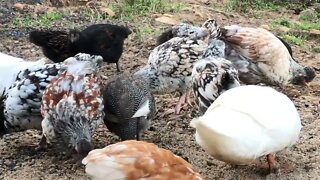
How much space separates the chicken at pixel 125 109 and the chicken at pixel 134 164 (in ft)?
3.32

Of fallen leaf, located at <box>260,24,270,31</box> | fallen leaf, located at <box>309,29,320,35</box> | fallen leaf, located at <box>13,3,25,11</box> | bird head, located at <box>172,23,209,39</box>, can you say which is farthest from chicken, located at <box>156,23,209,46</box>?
fallen leaf, located at <box>13,3,25,11</box>

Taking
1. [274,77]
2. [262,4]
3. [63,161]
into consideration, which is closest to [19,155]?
[63,161]

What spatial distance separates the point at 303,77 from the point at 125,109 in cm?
245

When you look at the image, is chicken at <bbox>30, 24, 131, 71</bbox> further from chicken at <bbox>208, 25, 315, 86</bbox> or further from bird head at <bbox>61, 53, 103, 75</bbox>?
bird head at <bbox>61, 53, 103, 75</bbox>

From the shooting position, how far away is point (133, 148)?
3.96 metres

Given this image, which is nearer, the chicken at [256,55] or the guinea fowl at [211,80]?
the guinea fowl at [211,80]

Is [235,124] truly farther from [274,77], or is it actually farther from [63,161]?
[274,77]

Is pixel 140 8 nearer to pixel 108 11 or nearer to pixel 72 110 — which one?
pixel 108 11

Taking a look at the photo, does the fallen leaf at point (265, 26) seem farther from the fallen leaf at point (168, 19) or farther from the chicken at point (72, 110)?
the chicken at point (72, 110)

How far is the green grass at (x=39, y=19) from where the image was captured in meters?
8.15

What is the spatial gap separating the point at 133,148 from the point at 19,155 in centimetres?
148

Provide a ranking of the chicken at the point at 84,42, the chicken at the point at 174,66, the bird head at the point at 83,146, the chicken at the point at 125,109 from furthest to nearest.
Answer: the chicken at the point at 84,42 < the chicken at the point at 174,66 < the chicken at the point at 125,109 < the bird head at the point at 83,146

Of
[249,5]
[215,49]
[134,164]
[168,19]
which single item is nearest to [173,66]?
[215,49]

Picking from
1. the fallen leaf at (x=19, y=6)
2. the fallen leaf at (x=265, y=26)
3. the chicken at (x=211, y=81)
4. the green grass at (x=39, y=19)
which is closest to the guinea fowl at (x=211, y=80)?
the chicken at (x=211, y=81)
